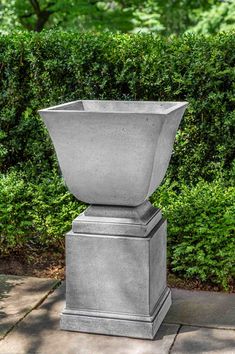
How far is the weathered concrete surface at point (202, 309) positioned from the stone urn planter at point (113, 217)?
0.20 metres

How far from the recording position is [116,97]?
5.25m

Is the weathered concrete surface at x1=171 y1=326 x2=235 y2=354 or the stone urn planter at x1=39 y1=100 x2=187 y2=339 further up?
the stone urn planter at x1=39 y1=100 x2=187 y2=339

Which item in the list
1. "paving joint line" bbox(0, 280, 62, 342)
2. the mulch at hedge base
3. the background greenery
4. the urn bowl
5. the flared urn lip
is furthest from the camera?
the background greenery

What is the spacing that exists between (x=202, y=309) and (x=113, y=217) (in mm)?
943

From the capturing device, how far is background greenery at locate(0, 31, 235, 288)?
4.72 meters

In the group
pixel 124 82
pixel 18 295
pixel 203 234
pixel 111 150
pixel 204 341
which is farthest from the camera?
pixel 124 82

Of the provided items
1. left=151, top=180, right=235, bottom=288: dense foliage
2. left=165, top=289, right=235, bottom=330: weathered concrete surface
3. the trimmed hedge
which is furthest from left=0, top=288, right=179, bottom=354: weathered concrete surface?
the trimmed hedge

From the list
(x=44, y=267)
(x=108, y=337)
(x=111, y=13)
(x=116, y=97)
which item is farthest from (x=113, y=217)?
(x=111, y=13)

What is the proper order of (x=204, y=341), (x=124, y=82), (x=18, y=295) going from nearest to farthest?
(x=204, y=341) < (x=18, y=295) < (x=124, y=82)

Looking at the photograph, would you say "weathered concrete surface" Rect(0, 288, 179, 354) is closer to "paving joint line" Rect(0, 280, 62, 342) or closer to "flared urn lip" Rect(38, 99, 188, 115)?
"paving joint line" Rect(0, 280, 62, 342)

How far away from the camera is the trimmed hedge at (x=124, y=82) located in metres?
5.01

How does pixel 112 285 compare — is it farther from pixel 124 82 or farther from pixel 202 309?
pixel 124 82

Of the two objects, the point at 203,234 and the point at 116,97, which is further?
the point at 116,97

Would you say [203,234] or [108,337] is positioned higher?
[203,234]
